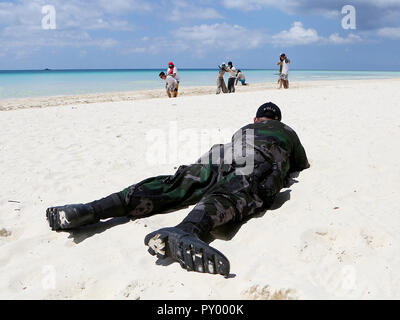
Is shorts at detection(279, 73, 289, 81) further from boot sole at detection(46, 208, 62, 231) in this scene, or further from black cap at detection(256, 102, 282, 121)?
boot sole at detection(46, 208, 62, 231)

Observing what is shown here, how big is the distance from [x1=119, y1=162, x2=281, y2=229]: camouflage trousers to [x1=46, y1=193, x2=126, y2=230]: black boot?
9 centimetres

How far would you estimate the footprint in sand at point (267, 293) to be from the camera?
75.0 inches

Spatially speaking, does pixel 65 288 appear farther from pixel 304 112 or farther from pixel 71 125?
pixel 304 112

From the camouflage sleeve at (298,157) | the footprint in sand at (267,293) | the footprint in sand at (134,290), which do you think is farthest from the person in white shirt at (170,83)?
the footprint in sand at (267,293)

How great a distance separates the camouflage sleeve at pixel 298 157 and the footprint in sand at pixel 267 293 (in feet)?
6.07

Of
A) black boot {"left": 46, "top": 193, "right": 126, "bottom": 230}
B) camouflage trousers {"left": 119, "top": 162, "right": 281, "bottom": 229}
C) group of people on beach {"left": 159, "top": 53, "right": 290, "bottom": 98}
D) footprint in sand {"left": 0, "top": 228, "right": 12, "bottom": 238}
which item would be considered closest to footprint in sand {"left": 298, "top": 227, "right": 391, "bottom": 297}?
camouflage trousers {"left": 119, "top": 162, "right": 281, "bottom": 229}

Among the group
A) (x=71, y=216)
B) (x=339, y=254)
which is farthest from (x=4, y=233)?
(x=339, y=254)

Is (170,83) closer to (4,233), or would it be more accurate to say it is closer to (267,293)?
(4,233)

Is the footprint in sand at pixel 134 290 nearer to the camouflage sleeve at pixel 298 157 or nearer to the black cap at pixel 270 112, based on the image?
the camouflage sleeve at pixel 298 157

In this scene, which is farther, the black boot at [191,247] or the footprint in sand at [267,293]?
the black boot at [191,247]

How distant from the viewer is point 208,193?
114 inches

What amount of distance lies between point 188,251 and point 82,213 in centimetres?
103

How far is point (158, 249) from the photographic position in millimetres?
2268
